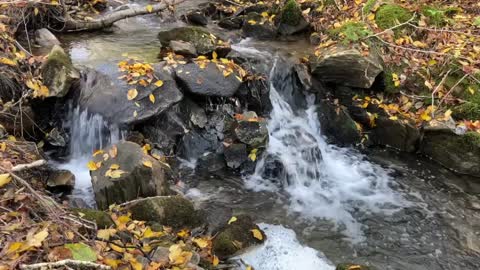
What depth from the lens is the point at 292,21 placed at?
32.2 feet

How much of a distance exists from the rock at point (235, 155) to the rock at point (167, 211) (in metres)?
1.62

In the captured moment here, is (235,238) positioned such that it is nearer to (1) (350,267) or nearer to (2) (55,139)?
(1) (350,267)

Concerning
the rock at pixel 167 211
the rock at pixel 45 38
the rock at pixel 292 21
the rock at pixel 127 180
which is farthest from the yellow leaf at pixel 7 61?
the rock at pixel 292 21

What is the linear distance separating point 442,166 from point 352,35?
2.80 meters

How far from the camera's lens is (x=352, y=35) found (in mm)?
8297

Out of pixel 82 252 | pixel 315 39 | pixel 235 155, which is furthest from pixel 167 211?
pixel 315 39

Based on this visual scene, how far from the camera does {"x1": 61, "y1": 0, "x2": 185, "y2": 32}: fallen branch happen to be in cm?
923

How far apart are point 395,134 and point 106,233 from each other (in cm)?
540

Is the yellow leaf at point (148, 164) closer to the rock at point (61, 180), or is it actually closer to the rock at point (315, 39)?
the rock at point (61, 180)

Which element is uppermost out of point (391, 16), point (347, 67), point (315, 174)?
point (391, 16)

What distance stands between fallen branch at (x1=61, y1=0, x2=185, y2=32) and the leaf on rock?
6806 millimetres

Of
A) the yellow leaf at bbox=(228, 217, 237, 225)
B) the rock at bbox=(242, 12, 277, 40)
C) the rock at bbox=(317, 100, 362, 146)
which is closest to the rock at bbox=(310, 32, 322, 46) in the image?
the rock at bbox=(242, 12, 277, 40)

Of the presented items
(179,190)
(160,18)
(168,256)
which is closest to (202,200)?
(179,190)

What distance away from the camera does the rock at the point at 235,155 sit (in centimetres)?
685
